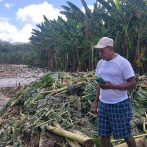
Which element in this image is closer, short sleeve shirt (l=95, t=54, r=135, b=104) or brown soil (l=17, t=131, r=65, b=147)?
short sleeve shirt (l=95, t=54, r=135, b=104)

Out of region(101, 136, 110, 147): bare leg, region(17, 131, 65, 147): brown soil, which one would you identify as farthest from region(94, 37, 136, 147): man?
region(17, 131, 65, 147): brown soil

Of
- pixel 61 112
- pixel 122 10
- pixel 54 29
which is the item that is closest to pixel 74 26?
pixel 54 29

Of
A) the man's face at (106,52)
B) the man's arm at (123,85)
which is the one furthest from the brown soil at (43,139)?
the man's face at (106,52)

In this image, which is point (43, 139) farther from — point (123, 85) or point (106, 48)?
point (106, 48)

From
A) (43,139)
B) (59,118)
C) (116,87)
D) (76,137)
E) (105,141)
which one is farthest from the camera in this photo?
(59,118)

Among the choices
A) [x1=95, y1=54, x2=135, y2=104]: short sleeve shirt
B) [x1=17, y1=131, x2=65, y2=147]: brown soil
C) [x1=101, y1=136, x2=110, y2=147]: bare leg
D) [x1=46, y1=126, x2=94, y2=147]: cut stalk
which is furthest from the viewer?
[x1=17, y1=131, x2=65, y2=147]: brown soil

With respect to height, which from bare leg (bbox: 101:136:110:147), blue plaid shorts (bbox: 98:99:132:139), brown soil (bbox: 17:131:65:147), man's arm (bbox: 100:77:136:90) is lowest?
brown soil (bbox: 17:131:65:147)

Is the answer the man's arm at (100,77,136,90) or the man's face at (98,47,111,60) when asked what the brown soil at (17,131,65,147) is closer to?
the man's arm at (100,77,136,90)

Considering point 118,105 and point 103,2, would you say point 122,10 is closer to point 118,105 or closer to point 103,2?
point 103,2

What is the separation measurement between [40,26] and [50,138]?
14625 millimetres

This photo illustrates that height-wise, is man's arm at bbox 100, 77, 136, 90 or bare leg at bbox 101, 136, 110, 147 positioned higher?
man's arm at bbox 100, 77, 136, 90

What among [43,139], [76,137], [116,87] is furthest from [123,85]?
[43,139]

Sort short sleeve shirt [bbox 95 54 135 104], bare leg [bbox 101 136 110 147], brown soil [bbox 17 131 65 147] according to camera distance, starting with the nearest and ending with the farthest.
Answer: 1. short sleeve shirt [bbox 95 54 135 104]
2. bare leg [bbox 101 136 110 147]
3. brown soil [bbox 17 131 65 147]

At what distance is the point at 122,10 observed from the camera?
299 inches
